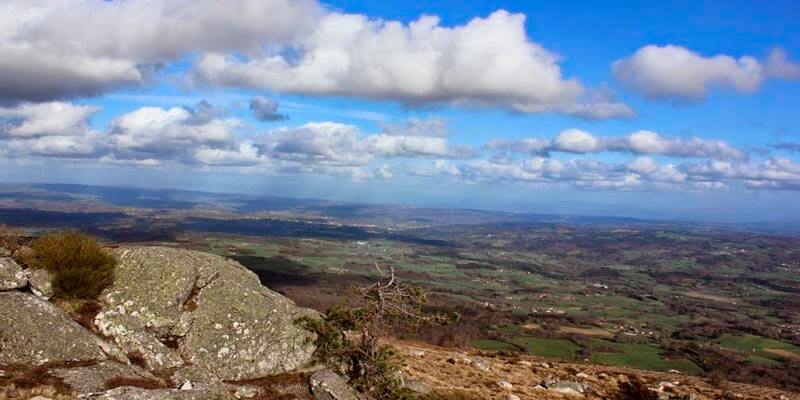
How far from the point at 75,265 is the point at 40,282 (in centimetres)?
123

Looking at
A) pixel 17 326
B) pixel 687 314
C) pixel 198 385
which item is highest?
pixel 17 326

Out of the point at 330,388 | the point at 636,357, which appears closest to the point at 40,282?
the point at 330,388

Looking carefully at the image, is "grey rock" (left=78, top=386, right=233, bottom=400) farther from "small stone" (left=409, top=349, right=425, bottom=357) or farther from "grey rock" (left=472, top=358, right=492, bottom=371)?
"grey rock" (left=472, top=358, right=492, bottom=371)

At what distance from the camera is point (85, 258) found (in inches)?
763

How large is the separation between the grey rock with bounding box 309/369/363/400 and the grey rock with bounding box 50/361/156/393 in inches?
206

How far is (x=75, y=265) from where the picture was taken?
19.2 metres

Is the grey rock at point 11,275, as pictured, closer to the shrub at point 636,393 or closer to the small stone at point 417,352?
the small stone at point 417,352

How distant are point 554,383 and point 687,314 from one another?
461 feet

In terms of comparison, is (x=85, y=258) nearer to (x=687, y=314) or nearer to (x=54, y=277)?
(x=54, y=277)

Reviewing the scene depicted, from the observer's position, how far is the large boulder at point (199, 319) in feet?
59.0

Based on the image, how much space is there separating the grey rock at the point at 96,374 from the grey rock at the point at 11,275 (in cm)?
544

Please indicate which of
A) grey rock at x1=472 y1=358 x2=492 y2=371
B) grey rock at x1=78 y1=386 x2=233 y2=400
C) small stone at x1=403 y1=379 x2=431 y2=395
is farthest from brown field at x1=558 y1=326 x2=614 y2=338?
grey rock at x1=78 y1=386 x2=233 y2=400

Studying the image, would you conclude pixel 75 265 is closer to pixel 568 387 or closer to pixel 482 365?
pixel 482 365

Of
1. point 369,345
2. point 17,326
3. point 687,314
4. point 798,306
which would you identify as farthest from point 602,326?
point 17,326
